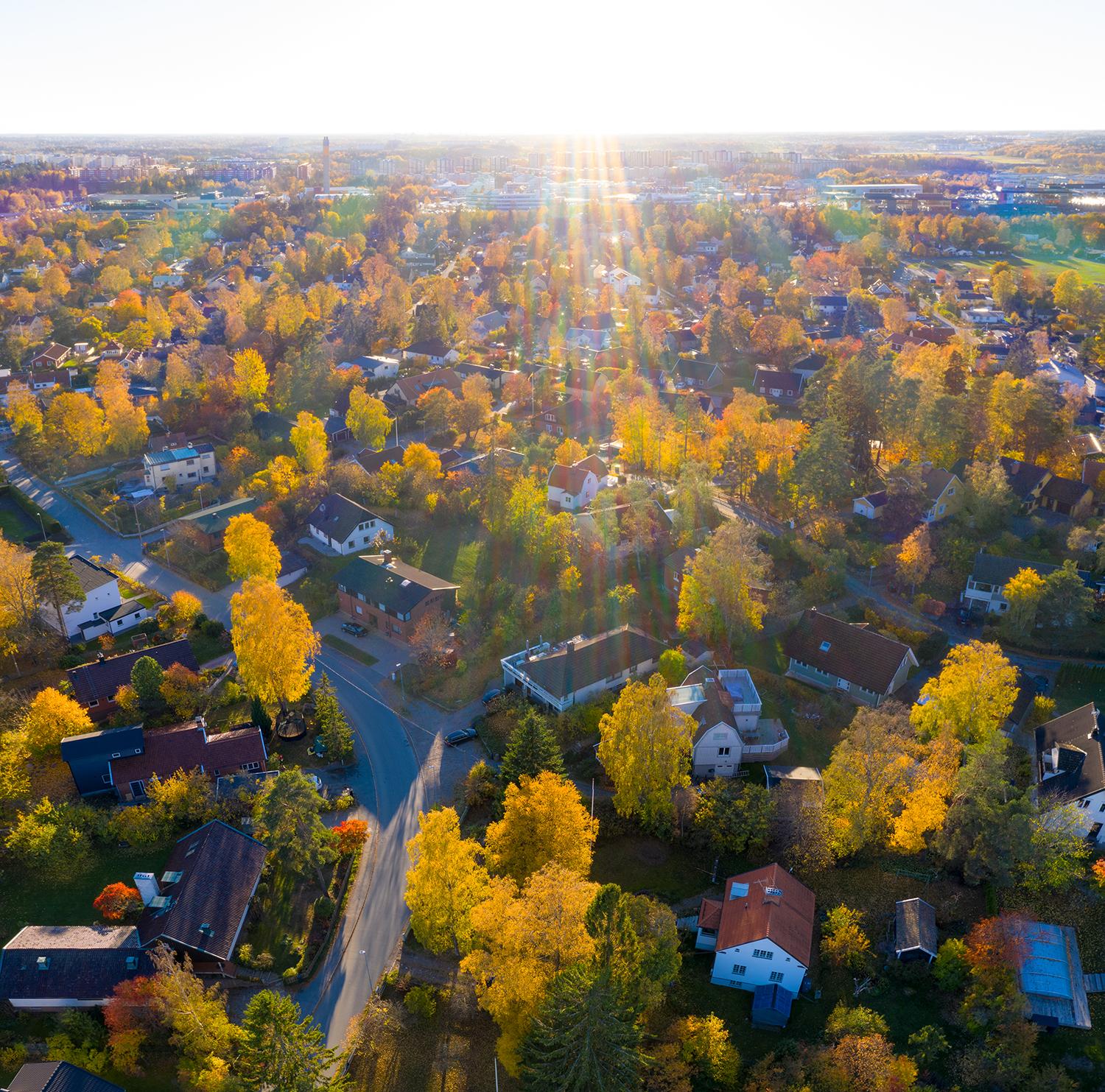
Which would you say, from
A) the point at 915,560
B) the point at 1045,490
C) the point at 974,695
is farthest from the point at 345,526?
the point at 1045,490

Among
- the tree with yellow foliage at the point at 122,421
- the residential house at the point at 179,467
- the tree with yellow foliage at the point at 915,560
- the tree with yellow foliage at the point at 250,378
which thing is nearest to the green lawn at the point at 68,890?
the residential house at the point at 179,467

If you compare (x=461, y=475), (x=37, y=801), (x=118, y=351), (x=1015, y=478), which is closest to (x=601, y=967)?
(x=37, y=801)

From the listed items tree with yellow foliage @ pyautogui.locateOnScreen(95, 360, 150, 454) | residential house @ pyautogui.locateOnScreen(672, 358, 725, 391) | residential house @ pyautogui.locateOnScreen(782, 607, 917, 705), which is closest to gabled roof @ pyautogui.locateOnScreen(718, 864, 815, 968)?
residential house @ pyautogui.locateOnScreen(782, 607, 917, 705)

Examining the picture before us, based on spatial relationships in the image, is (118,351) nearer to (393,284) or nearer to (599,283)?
(393,284)

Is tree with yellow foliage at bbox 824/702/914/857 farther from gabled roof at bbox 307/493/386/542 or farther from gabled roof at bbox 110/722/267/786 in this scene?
gabled roof at bbox 307/493/386/542

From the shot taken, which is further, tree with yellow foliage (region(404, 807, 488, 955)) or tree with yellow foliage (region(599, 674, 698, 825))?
tree with yellow foliage (region(599, 674, 698, 825))

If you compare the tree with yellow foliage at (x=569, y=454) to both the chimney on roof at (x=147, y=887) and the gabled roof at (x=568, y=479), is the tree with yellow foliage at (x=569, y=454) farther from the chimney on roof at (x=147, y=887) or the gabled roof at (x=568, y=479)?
the chimney on roof at (x=147, y=887)

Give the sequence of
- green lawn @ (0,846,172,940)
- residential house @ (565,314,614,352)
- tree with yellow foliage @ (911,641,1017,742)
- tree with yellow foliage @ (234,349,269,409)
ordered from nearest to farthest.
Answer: green lawn @ (0,846,172,940), tree with yellow foliage @ (911,641,1017,742), tree with yellow foliage @ (234,349,269,409), residential house @ (565,314,614,352)
